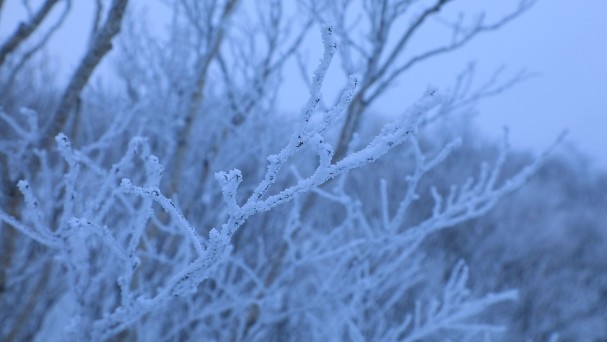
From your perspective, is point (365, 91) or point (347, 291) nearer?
point (347, 291)

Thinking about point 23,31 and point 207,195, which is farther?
point 207,195

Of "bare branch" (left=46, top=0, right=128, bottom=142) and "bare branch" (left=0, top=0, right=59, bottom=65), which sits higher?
"bare branch" (left=0, top=0, right=59, bottom=65)

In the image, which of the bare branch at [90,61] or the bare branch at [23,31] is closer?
the bare branch at [90,61]

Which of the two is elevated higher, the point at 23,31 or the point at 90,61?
the point at 23,31

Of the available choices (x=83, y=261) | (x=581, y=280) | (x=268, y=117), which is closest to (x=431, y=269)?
(x=581, y=280)

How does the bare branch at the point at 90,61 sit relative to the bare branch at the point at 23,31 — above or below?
below

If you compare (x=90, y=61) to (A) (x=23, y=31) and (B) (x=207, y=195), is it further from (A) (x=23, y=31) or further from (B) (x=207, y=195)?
(B) (x=207, y=195)

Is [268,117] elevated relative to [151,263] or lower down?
elevated

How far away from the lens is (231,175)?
70cm

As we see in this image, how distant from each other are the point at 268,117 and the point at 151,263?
1398 mm

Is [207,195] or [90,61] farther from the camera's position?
[207,195]

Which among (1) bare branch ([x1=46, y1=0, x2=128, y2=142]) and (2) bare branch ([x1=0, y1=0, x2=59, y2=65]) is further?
(2) bare branch ([x1=0, y1=0, x2=59, y2=65])

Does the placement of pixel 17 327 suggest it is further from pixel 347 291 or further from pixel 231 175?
pixel 231 175

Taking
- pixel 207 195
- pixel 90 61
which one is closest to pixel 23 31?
Answer: pixel 90 61
